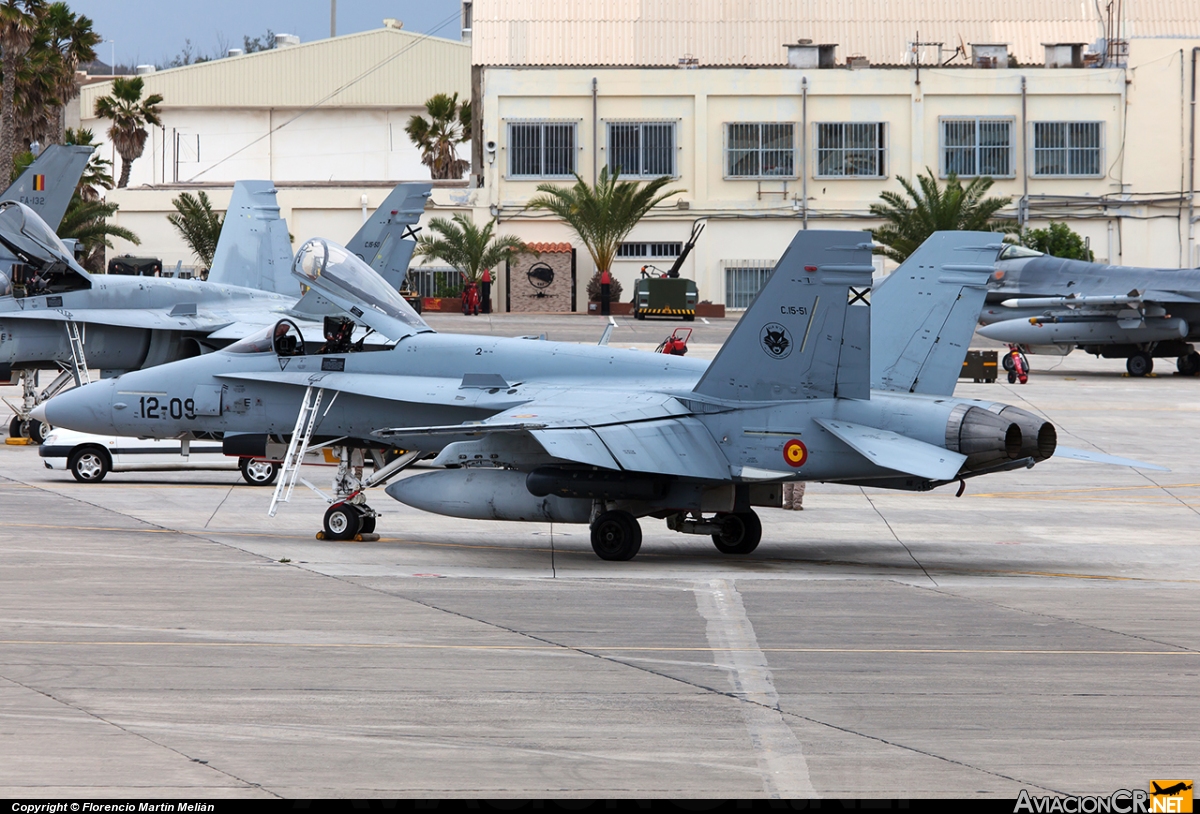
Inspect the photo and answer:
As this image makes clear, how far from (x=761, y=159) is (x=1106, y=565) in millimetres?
46504

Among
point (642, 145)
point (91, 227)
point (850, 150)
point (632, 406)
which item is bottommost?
point (632, 406)

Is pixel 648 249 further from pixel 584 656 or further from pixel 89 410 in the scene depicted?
pixel 584 656

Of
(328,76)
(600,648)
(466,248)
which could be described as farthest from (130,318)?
(328,76)

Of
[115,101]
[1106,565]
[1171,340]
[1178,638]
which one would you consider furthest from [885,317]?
[115,101]

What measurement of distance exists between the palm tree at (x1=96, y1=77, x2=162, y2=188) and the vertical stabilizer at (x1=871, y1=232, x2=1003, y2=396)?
6181cm

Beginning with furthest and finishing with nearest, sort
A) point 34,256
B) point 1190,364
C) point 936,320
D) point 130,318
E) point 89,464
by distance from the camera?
point 1190,364 < point 130,318 < point 34,256 < point 89,464 < point 936,320

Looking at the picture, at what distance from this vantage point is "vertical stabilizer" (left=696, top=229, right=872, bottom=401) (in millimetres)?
15102

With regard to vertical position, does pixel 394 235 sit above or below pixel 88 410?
above

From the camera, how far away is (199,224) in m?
58.6

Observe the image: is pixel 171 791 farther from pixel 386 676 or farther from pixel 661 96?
pixel 661 96

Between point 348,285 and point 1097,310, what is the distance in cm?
2863

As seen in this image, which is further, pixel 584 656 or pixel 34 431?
pixel 34 431

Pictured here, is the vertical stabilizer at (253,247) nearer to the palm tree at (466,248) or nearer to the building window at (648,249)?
the palm tree at (466,248)

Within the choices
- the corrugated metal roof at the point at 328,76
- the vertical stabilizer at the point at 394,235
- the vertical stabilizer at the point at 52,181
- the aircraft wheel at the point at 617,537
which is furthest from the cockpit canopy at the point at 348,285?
the corrugated metal roof at the point at 328,76
